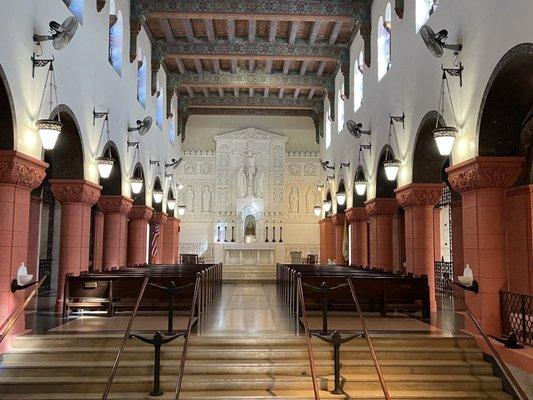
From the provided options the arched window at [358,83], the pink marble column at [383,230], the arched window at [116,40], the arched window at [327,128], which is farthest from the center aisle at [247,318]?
the arched window at [327,128]

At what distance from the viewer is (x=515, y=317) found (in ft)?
29.9

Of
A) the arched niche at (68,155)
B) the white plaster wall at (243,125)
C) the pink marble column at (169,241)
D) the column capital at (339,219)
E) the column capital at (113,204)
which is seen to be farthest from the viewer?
the white plaster wall at (243,125)

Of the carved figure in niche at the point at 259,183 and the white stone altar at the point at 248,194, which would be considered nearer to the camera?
the white stone altar at the point at 248,194

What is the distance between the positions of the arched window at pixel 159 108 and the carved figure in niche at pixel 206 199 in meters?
8.22

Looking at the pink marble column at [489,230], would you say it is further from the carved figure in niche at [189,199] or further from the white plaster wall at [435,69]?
the carved figure in niche at [189,199]

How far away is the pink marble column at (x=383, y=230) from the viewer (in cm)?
1705

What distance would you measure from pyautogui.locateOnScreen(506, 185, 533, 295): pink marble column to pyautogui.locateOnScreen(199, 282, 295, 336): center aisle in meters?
5.07

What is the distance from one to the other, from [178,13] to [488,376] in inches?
615

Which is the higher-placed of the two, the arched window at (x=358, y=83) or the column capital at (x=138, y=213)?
the arched window at (x=358, y=83)

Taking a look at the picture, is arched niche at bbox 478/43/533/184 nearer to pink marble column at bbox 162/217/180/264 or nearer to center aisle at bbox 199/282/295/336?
center aisle at bbox 199/282/295/336

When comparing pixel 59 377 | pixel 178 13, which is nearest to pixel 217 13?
pixel 178 13

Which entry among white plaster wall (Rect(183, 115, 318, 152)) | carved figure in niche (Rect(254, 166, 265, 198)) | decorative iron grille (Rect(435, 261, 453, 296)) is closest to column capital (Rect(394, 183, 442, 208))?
→ decorative iron grille (Rect(435, 261, 453, 296))

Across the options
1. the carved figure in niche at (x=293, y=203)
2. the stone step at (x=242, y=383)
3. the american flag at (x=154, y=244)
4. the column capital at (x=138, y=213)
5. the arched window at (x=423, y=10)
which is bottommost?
the stone step at (x=242, y=383)

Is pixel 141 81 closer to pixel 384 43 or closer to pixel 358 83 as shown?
pixel 358 83
